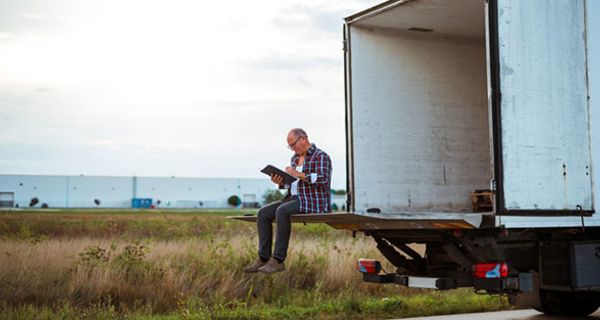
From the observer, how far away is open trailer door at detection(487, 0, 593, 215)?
276 inches

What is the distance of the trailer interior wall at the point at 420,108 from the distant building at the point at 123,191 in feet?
252

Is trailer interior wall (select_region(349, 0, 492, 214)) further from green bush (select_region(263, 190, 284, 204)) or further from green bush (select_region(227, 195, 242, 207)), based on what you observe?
green bush (select_region(227, 195, 242, 207))

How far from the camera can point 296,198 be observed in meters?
7.64

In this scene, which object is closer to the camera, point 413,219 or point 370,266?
point 413,219

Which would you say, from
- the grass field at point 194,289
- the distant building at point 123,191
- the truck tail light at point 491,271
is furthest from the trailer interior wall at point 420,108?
the distant building at point 123,191

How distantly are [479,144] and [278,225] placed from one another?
3056mm

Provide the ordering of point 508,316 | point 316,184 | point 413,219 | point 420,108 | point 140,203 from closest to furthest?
point 413,219 → point 316,184 → point 420,108 → point 508,316 → point 140,203

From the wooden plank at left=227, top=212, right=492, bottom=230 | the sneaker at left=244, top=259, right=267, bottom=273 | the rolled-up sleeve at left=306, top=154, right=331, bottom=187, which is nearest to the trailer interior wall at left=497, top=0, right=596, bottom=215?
the wooden plank at left=227, top=212, right=492, bottom=230

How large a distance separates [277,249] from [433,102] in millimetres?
2759

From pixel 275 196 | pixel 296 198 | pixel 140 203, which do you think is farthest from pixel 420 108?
pixel 140 203

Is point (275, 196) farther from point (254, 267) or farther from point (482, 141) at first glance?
point (254, 267)

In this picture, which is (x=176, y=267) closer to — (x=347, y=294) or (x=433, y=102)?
(x=347, y=294)

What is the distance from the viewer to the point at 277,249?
7441mm

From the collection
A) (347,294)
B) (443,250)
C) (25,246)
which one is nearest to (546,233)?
(443,250)
